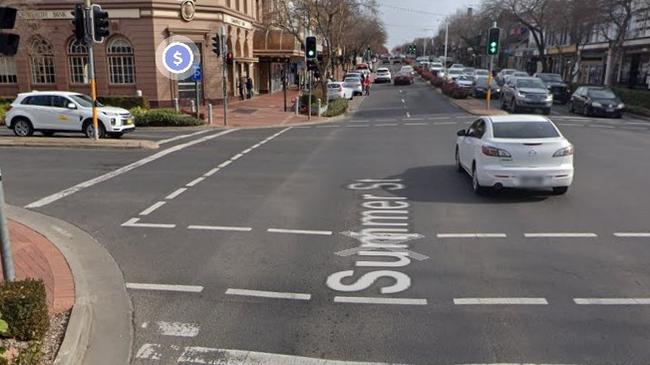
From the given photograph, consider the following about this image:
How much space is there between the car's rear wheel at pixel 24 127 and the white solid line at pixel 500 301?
731 inches

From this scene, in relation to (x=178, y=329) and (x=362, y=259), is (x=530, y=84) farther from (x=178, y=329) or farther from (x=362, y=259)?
(x=178, y=329)

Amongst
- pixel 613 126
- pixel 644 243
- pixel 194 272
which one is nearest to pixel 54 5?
pixel 613 126

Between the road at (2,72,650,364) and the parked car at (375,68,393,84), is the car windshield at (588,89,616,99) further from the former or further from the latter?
the parked car at (375,68,393,84)

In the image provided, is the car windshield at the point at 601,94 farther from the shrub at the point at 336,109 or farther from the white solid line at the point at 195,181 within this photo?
the white solid line at the point at 195,181

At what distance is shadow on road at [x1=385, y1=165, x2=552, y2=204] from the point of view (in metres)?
→ 10.9

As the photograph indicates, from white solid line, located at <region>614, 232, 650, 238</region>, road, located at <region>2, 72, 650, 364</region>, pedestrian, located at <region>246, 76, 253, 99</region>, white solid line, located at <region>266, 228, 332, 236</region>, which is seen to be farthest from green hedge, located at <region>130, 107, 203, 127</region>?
white solid line, located at <region>614, 232, 650, 238</region>

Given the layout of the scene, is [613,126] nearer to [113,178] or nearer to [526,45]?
[113,178]

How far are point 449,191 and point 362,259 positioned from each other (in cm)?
463

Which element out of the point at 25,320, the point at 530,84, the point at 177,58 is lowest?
the point at 25,320

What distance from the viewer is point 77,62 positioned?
114 ft

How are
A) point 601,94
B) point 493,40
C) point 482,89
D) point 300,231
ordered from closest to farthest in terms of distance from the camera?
1. point 300,231
2. point 493,40
3. point 601,94
4. point 482,89

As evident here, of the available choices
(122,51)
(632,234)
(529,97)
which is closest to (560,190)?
(632,234)

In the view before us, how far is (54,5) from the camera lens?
1314 inches

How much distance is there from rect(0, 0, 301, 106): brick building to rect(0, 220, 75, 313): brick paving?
25.9 metres
